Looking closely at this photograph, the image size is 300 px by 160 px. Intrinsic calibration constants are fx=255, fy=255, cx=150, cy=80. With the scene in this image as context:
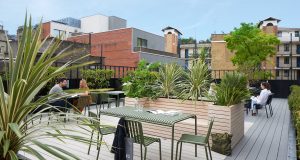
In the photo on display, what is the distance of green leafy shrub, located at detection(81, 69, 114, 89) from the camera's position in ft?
37.2

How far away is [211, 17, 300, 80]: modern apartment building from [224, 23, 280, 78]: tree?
6.20ft

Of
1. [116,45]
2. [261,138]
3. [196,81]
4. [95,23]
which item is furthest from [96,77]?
[95,23]

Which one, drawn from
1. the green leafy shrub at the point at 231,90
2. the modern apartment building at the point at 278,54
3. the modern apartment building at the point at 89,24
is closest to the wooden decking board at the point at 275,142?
the green leafy shrub at the point at 231,90

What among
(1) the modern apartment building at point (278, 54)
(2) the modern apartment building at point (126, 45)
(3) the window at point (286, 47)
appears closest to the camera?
(2) the modern apartment building at point (126, 45)

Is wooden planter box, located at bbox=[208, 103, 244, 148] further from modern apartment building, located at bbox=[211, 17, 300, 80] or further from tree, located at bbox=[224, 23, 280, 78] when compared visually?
modern apartment building, located at bbox=[211, 17, 300, 80]

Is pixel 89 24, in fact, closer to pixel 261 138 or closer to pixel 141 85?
pixel 141 85

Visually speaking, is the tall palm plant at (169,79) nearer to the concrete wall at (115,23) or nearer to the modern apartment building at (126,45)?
the modern apartment building at (126,45)

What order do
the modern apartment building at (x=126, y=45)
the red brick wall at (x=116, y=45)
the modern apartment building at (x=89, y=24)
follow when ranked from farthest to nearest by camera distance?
the modern apartment building at (x=89, y=24) → the red brick wall at (x=116, y=45) → the modern apartment building at (x=126, y=45)

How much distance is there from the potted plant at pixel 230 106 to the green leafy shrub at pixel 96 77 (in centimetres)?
725

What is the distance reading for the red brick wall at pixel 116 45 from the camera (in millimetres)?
27375

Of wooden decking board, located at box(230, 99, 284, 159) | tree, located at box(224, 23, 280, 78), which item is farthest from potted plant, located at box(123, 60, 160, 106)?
tree, located at box(224, 23, 280, 78)

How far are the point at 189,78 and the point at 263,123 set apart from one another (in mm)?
3113

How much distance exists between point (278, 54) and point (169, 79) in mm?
49582

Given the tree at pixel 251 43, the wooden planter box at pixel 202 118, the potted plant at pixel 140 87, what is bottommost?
the wooden planter box at pixel 202 118
